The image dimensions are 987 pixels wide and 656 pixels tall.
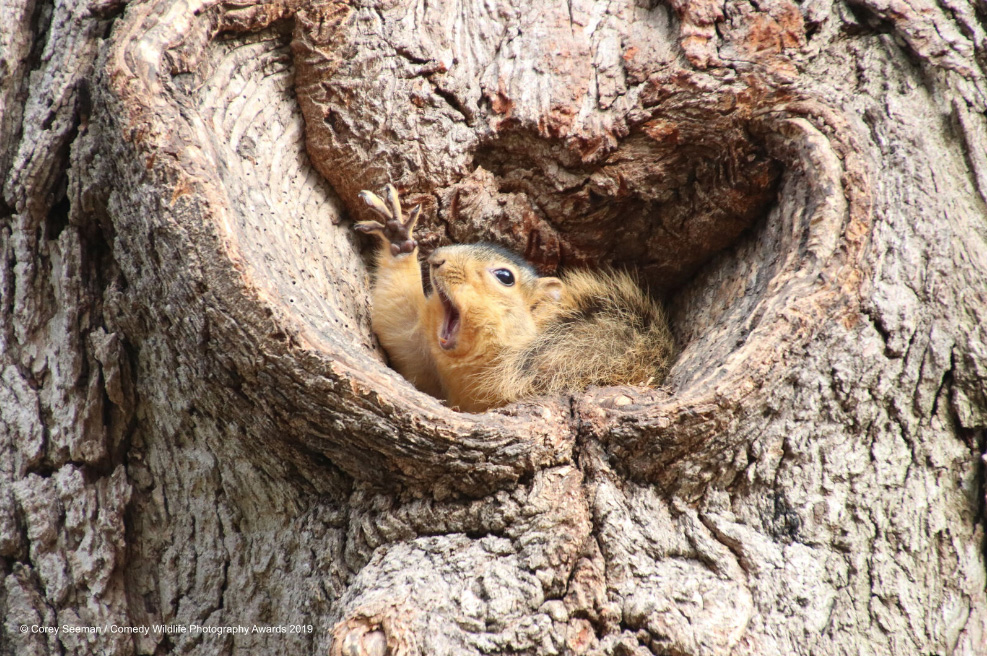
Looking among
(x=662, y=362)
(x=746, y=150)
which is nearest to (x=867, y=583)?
(x=662, y=362)

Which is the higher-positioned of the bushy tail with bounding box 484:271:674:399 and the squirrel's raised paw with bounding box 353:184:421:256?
the squirrel's raised paw with bounding box 353:184:421:256

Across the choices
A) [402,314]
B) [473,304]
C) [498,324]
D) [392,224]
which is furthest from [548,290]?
[392,224]

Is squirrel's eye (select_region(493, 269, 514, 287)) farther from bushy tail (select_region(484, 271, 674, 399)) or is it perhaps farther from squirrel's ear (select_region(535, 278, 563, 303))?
bushy tail (select_region(484, 271, 674, 399))

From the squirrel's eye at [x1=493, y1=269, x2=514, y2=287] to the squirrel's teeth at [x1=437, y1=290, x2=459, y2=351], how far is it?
26cm

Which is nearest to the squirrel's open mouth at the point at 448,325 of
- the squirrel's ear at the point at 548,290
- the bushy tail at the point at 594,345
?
the bushy tail at the point at 594,345

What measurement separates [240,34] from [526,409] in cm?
176

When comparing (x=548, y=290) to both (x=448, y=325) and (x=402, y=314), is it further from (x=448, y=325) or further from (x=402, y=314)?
(x=402, y=314)

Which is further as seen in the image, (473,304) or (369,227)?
(473,304)

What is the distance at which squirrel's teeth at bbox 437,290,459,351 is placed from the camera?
3418mm

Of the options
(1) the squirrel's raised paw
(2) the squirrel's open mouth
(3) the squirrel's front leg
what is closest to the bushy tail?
(2) the squirrel's open mouth

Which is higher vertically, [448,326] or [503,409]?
[448,326]

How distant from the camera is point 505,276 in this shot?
3568mm

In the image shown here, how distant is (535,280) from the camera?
12.3 ft

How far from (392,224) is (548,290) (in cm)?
89
